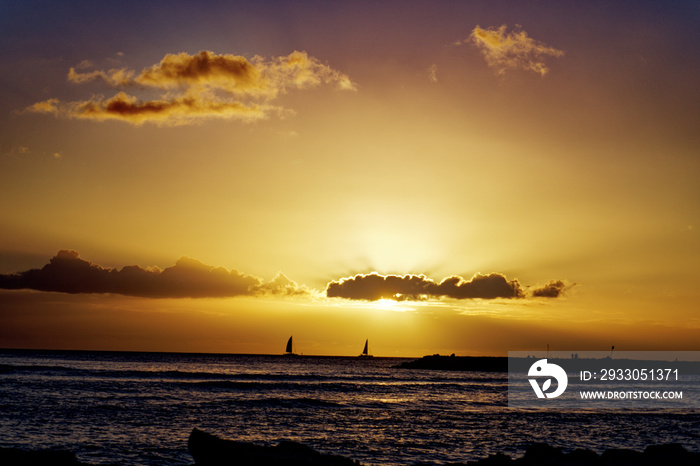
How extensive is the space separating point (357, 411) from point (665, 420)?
75.0 feet

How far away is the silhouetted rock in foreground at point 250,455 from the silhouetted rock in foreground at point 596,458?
Result: 5429 mm

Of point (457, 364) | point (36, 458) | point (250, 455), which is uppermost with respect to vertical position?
point (250, 455)

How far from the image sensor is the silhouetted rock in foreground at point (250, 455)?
17.2 metres

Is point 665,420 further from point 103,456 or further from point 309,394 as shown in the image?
point 103,456

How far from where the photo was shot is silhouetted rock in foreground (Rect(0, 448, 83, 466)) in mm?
17812

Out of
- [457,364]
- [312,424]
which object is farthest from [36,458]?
[457,364]

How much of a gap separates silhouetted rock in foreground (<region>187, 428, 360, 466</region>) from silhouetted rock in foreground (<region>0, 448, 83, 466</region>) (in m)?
4.51

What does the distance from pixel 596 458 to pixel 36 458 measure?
19.4 metres

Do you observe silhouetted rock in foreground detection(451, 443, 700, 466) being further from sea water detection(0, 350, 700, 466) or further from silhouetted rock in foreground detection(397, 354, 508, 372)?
silhouetted rock in foreground detection(397, 354, 508, 372)

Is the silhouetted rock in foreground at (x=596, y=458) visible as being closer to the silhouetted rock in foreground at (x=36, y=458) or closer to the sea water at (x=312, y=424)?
the sea water at (x=312, y=424)

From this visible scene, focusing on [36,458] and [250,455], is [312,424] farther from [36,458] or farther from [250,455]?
[36,458]

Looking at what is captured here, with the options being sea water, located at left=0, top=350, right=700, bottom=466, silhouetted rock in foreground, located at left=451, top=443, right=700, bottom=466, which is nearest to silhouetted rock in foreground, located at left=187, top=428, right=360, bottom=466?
sea water, located at left=0, top=350, right=700, bottom=466

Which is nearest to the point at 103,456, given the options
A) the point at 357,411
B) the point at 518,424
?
the point at 357,411

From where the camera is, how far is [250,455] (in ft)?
57.4
